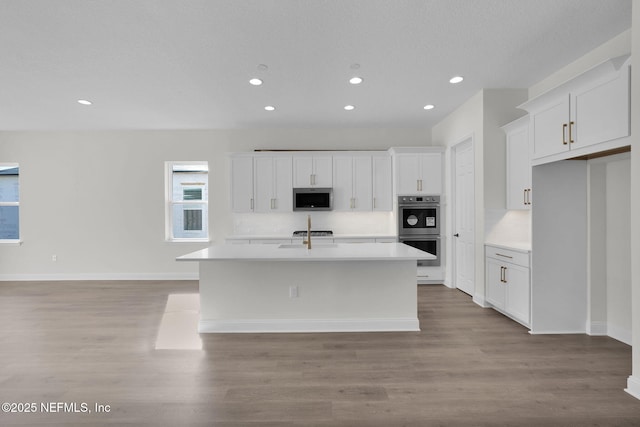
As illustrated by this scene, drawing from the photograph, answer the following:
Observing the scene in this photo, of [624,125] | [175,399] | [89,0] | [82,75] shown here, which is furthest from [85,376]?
[624,125]

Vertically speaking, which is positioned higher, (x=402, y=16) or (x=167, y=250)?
(x=402, y=16)

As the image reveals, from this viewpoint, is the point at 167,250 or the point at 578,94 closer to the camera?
the point at 578,94

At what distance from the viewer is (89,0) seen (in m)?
2.32

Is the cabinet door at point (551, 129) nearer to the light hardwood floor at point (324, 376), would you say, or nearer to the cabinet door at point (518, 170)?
the cabinet door at point (518, 170)

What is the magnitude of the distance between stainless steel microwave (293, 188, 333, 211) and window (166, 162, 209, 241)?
1.84 metres

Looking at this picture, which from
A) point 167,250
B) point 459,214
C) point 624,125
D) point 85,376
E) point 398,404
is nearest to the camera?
point 398,404

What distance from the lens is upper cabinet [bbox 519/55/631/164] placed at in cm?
230

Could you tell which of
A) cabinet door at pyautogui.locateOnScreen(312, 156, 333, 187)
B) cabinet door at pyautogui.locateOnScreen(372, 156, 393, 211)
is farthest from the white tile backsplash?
cabinet door at pyautogui.locateOnScreen(312, 156, 333, 187)

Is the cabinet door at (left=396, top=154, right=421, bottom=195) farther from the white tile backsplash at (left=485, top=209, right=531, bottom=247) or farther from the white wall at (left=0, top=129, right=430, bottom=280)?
the white tile backsplash at (left=485, top=209, right=531, bottom=247)

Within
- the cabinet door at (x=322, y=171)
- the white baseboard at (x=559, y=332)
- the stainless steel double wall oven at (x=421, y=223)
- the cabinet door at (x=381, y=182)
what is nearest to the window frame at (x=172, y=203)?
the cabinet door at (x=322, y=171)

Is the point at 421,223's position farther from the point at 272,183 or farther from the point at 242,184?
the point at 242,184

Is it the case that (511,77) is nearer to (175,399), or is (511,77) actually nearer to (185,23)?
(185,23)

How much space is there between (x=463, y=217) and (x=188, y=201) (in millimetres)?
4913

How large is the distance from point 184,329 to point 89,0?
2982 millimetres
